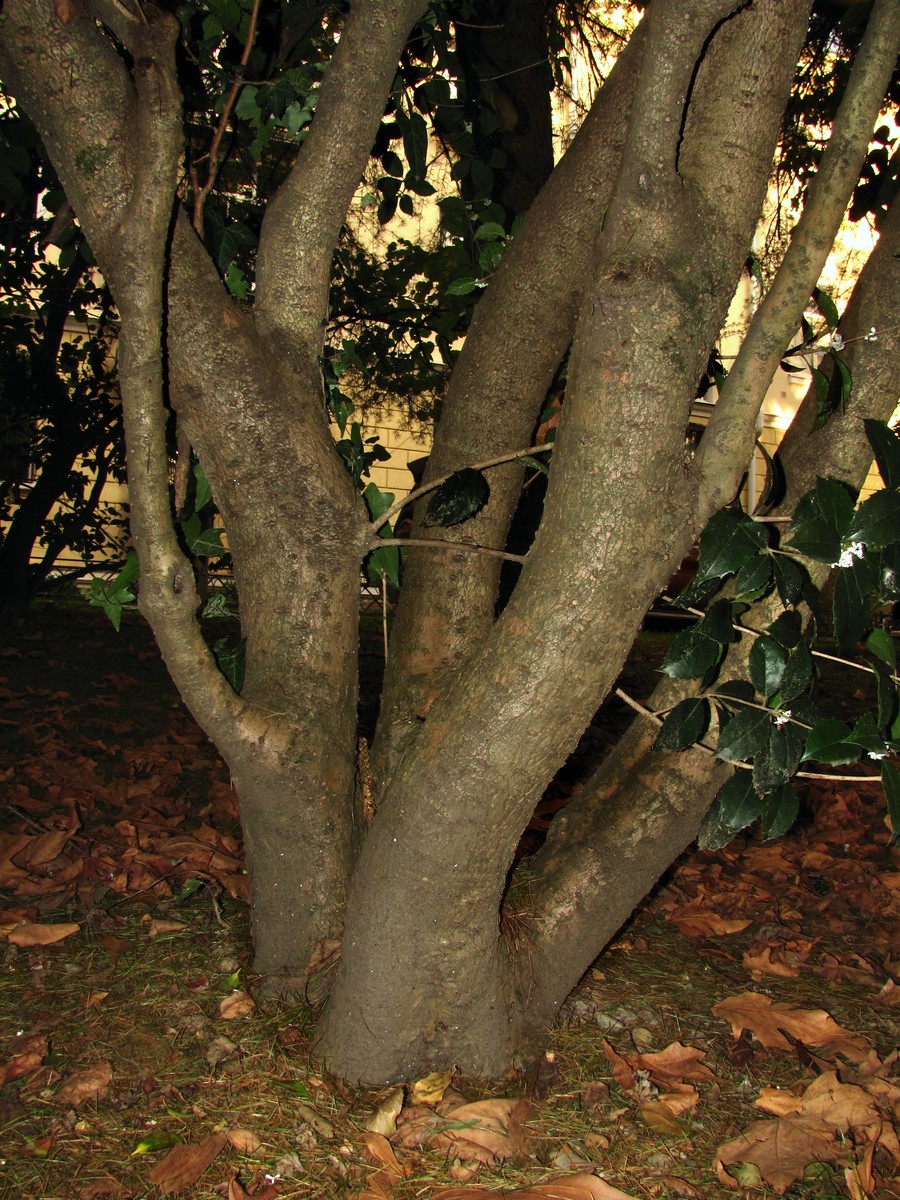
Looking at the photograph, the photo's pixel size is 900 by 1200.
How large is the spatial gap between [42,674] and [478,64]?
3.43 meters

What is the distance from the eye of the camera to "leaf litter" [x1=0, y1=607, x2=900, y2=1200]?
1842 millimetres

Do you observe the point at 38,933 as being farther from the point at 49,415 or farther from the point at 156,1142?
the point at 49,415

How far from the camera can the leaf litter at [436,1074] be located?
184 centimetres

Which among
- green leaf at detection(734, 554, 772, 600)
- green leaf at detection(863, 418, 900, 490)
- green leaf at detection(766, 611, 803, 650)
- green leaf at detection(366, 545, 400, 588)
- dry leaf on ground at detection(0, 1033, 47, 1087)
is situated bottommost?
dry leaf on ground at detection(0, 1033, 47, 1087)

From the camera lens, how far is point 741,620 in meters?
2.17

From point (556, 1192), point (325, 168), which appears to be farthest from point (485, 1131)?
point (325, 168)

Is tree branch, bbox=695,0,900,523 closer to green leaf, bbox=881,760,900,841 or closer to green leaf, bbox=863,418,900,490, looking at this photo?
green leaf, bbox=863,418,900,490

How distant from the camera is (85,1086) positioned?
1.99 m

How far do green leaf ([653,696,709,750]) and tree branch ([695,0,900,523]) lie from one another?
1.19 ft

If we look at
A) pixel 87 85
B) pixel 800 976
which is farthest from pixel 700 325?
pixel 800 976

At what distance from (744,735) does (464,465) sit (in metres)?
0.97

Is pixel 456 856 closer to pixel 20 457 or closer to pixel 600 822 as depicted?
pixel 600 822

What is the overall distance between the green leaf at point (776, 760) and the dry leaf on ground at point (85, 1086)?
1400 millimetres

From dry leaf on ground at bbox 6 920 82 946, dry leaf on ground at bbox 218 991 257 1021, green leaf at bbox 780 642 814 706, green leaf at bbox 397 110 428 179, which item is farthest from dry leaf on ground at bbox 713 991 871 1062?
green leaf at bbox 397 110 428 179
